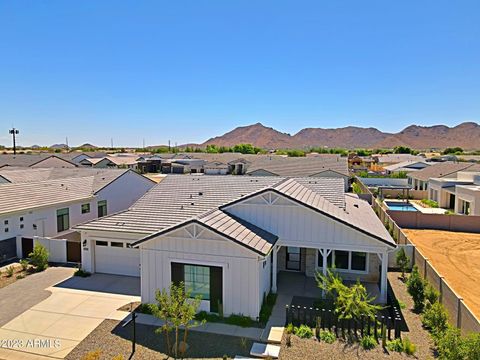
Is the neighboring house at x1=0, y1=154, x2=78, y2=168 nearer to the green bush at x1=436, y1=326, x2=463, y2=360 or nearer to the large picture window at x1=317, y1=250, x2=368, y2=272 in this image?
the large picture window at x1=317, y1=250, x2=368, y2=272

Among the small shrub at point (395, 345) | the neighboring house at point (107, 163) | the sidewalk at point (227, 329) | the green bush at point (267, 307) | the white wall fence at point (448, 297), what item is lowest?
the sidewalk at point (227, 329)

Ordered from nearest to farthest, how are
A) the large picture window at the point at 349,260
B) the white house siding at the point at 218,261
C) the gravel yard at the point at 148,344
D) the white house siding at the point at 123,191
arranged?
1. the gravel yard at the point at 148,344
2. the white house siding at the point at 218,261
3. the large picture window at the point at 349,260
4. the white house siding at the point at 123,191

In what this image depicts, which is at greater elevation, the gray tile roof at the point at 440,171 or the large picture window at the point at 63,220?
the gray tile roof at the point at 440,171

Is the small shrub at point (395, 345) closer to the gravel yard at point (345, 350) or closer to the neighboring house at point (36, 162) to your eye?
the gravel yard at point (345, 350)

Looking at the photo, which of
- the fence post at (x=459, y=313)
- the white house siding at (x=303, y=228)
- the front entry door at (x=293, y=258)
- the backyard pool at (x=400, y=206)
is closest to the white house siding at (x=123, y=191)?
the white house siding at (x=303, y=228)

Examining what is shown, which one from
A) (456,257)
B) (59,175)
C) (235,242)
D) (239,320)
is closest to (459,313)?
(239,320)

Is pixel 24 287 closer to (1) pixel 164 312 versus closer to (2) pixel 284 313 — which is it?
(1) pixel 164 312
